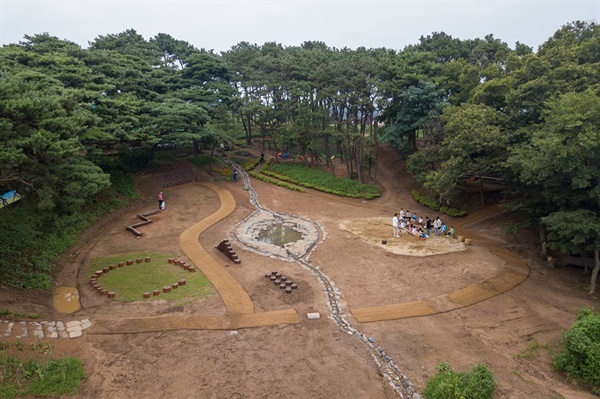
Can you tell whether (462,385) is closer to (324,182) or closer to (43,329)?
(43,329)

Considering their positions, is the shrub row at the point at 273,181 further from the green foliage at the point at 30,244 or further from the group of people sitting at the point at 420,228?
the green foliage at the point at 30,244

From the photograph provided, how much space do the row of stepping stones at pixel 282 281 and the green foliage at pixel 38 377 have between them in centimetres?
981

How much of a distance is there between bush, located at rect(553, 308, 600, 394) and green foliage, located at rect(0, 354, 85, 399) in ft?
61.1

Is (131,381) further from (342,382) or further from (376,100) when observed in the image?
(376,100)

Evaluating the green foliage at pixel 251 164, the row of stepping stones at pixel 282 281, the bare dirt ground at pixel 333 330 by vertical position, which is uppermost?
the green foliage at pixel 251 164

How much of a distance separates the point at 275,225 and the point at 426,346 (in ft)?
60.0

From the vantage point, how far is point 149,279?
68.9 ft

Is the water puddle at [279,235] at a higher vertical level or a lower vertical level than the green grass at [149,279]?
higher

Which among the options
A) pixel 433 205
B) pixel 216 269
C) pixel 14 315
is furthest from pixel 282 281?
pixel 433 205

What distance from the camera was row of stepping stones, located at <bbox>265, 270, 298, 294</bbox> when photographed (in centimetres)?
2019

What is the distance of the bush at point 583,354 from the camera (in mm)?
14242

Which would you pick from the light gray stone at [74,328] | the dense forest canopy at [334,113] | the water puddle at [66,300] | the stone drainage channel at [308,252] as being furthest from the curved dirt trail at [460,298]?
the water puddle at [66,300]

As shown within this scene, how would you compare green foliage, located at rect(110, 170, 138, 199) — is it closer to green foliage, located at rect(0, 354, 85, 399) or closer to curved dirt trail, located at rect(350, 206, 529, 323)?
green foliage, located at rect(0, 354, 85, 399)

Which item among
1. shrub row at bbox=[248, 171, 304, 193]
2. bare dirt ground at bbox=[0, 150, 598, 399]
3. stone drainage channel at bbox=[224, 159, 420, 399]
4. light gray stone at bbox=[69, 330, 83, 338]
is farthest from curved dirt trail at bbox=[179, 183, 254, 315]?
shrub row at bbox=[248, 171, 304, 193]
